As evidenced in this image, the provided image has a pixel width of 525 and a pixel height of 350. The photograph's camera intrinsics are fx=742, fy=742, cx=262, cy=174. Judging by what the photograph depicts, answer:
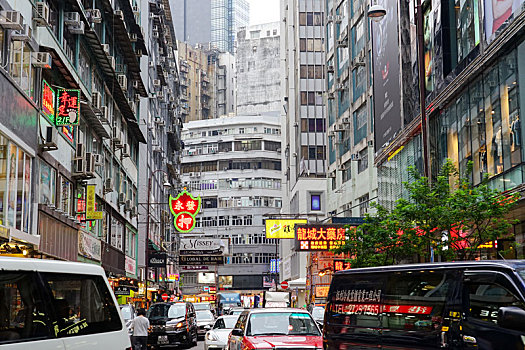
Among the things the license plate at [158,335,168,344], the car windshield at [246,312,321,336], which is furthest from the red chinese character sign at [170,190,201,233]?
the car windshield at [246,312,321,336]

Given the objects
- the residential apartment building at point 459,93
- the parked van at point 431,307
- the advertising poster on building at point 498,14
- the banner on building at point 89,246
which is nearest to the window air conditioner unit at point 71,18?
the banner on building at point 89,246

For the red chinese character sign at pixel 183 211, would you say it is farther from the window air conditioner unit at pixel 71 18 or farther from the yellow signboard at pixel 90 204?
the window air conditioner unit at pixel 71 18

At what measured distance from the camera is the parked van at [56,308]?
7.19 meters

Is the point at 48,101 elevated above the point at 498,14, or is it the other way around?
the point at 498,14

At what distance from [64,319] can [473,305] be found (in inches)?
185

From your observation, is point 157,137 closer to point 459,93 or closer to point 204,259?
point 204,259

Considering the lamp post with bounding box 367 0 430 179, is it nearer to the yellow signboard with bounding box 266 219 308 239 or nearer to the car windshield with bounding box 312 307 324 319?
the car windshield with bounding box 312 307 324 319

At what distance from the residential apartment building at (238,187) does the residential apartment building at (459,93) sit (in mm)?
72640

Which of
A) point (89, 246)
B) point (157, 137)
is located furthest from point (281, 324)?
point (157, 137)

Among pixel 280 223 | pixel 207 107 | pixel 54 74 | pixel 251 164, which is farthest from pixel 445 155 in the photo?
pixel 207 107

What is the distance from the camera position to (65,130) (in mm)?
27422

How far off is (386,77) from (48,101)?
19.5 m

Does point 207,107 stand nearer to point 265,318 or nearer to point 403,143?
point 403,143

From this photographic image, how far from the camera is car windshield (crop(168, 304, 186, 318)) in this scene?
28484 millimetres
